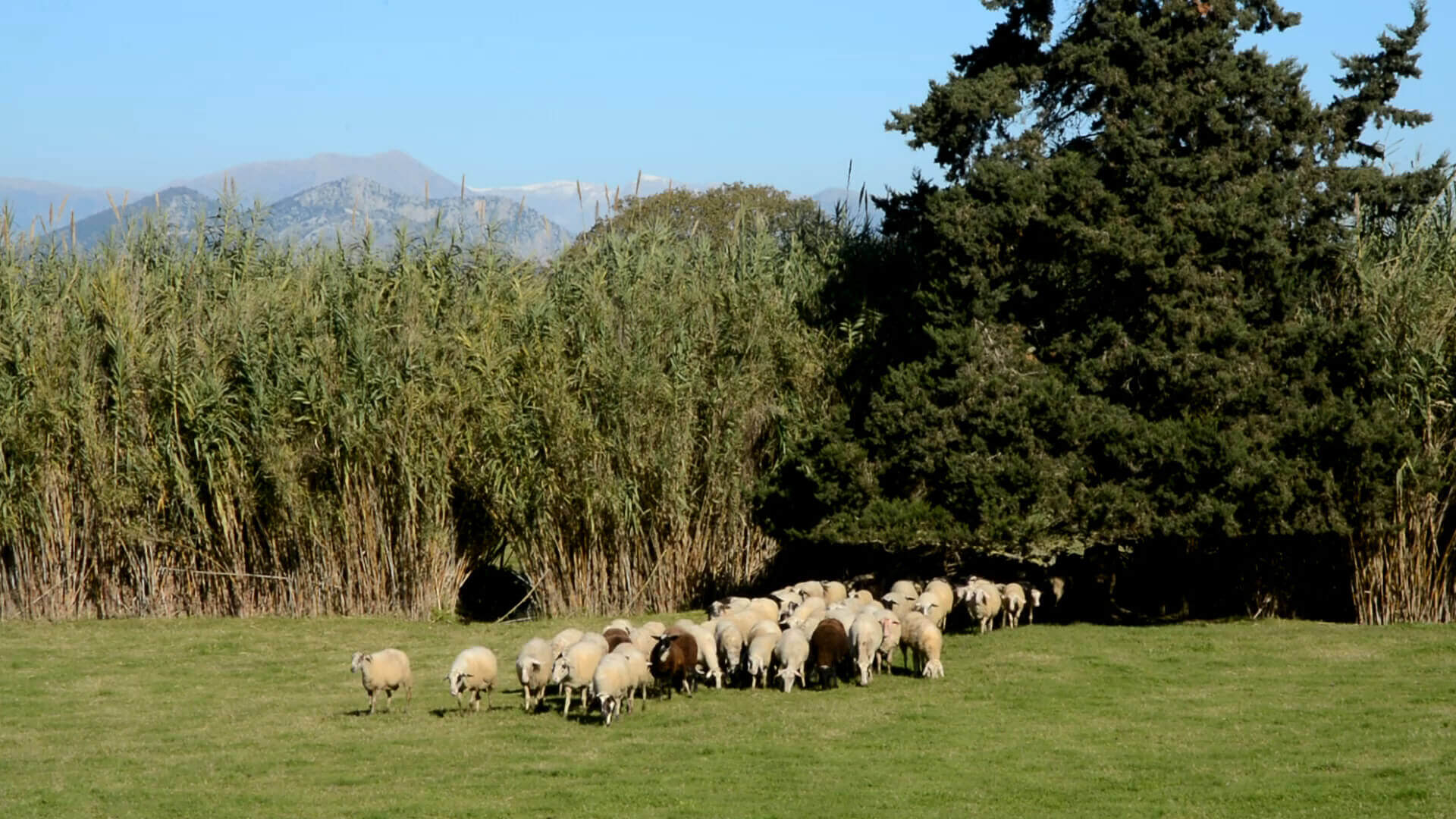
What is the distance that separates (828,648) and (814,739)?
1983mm

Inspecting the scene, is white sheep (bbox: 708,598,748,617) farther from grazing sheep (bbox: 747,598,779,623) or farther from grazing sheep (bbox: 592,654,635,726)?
grazing sheep (bbox: 592,654,635,726)

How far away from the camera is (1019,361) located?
57.8ft

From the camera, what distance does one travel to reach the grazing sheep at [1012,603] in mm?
17281

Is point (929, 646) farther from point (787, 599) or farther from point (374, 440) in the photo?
point (374, 440)

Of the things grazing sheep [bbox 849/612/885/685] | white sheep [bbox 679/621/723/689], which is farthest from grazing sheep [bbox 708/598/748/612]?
grazing sheep [bbox 849/612/885/685]

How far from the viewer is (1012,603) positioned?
17266mm

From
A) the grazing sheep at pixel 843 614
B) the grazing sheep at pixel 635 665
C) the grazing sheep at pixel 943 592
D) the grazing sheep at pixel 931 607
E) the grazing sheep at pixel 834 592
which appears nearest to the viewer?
the grazing sheep at pixel 635 665

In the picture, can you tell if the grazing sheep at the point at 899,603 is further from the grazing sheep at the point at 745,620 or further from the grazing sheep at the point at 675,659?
the grazing sheep at the point at 675,659

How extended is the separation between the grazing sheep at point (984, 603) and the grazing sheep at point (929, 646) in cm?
223

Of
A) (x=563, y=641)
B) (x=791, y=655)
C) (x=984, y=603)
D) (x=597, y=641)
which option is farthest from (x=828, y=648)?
(x=984, y=603)

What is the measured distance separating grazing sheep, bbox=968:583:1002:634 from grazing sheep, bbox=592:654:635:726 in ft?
18.2

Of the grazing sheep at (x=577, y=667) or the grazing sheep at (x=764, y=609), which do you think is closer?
the grazing sheep at (x=577, y=667)

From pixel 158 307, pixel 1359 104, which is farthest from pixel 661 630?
pixel 1359 104

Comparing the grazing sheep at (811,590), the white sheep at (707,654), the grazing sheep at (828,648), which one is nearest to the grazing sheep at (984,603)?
the grazing sheep at (811,590)
